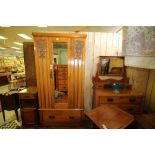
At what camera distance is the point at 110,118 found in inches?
48.6

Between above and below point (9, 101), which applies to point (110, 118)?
above

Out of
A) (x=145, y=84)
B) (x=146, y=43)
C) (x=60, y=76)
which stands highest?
(x=146, y=43)

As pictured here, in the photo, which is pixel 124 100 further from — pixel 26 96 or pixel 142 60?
pixel 26 96

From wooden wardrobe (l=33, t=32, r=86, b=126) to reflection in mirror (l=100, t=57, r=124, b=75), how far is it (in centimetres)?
70

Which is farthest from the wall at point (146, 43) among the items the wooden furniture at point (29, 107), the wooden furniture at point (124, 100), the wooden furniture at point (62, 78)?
the wooden furniture at point (29, 107)

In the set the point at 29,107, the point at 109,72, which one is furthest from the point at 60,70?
the point at 109,72

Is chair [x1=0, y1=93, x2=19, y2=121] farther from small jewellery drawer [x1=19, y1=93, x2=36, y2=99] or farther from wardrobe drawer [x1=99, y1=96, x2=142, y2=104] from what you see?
wardrobe drawer [x1=99, y1=96, x2=142, y2=104]

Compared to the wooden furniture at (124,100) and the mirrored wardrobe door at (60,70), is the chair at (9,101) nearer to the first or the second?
the mirrored wardrobe door at (60,70)

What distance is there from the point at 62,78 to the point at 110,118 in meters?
1.16

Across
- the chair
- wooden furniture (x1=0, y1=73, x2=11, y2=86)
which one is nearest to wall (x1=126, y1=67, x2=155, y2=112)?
the chair

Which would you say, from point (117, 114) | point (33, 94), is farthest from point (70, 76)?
point (117, 114)

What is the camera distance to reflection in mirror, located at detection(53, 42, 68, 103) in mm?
1890
